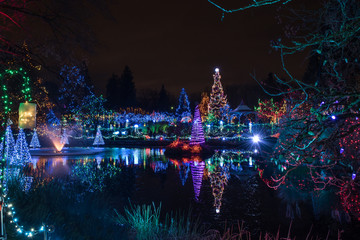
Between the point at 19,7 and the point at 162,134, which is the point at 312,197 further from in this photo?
the point at 162,134

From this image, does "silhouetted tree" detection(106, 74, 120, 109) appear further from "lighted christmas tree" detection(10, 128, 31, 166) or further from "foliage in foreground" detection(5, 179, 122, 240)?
"foliage in foreground" detection(5, 179, 122, 240)

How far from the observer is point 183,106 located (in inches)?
2062

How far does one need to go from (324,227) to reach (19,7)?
805 cm

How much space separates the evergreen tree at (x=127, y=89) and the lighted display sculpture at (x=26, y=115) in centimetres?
5784

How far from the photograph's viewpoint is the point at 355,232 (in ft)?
22.0

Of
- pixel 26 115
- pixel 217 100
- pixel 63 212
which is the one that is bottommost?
pixel 63 212

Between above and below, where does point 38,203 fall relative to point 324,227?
above

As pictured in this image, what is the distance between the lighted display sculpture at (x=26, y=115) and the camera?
6.92m

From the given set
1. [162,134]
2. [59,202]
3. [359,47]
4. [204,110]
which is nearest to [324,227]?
[359,47]

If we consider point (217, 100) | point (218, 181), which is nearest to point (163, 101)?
point (217, 100)

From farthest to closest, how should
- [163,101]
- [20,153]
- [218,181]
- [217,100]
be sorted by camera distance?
[163,101] < [217,100] < [20,153] < [218,181]

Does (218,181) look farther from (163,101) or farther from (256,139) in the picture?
(163,101)

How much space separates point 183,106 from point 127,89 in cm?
1802

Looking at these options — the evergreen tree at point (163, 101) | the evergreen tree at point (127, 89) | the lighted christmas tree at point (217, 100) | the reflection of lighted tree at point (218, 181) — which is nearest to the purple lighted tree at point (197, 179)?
the reflection of lighted tree at point (218, 181)
